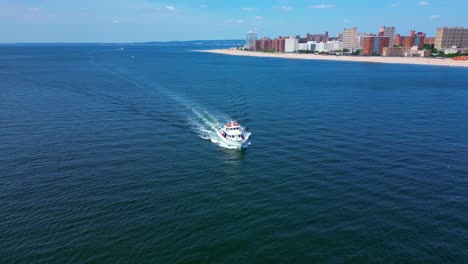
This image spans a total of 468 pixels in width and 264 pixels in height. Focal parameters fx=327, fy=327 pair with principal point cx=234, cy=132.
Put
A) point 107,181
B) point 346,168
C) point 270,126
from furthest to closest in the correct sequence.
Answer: point 270,126
point 346,168
point 107,181

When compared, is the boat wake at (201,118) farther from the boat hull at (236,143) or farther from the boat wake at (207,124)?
the boat hull at (236,143)

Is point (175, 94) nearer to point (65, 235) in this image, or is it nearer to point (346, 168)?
point (346, 168)

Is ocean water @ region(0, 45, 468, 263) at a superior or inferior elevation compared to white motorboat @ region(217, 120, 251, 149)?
inferior

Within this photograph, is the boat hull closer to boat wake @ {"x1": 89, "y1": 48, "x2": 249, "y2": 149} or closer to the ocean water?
boat wake @ {"x1": 89, "y1": 48, "x2": 249, "y2": 149}

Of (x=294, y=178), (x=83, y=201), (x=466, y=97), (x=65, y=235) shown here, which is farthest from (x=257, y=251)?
(x=466, y=97)

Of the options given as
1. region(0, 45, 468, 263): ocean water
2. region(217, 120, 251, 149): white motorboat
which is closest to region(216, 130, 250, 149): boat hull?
region(217, 120, 251, 149): white motorboat

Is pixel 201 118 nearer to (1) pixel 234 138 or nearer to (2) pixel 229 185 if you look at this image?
(1) pixel 234 138

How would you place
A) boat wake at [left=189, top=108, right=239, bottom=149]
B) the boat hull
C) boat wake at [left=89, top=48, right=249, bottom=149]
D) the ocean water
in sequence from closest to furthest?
the ocean water < the boat hull < boat wake at [left=189, top=108, right=239, bottom=149] < boat wake at [left=89, top=48, right=249, bottom=149]

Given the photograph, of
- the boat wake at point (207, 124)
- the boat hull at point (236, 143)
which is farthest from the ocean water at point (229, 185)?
the boat hull at point (236, 143)

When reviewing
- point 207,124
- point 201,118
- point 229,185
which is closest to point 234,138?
point 229,185
